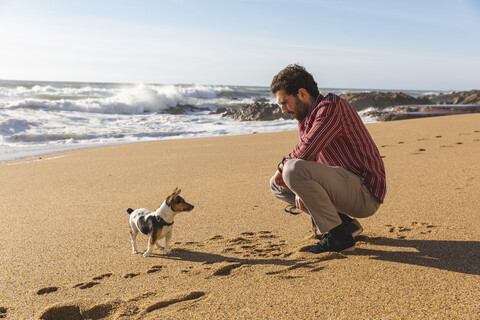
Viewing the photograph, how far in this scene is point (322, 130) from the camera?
2.71m

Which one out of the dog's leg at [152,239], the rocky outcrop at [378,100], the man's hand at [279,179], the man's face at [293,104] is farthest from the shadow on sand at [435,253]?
the rocky outcrop at [378,100]

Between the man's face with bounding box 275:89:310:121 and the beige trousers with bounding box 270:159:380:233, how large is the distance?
0.39 m

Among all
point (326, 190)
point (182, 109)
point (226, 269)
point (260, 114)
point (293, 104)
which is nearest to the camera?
point (226, 269)

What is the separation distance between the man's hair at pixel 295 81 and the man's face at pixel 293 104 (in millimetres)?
31

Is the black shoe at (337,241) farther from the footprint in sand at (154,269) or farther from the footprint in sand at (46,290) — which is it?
the footprint in sand at (46,290)

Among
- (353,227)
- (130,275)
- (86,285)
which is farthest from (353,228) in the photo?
(86,285)

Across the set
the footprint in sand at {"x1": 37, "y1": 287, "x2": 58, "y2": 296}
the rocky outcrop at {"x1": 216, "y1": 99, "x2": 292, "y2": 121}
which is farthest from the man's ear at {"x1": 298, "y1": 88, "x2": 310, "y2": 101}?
the rocky outcrop at {"x1": 216, "y1": 99, "x2": 292, "y2": 121}

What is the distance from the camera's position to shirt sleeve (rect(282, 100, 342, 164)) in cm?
271

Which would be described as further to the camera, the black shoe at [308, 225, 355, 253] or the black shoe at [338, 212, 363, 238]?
the black shoe at [338, 212, 363, 238]

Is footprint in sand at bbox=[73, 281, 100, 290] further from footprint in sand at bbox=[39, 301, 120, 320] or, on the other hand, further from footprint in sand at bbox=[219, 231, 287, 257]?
footprint in sand at bbox=[219, 231, 287, 257]

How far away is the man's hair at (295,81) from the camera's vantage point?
289 cm

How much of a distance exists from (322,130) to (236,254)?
1094 mm

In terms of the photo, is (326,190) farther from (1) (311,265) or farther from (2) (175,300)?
(2) (175,300)

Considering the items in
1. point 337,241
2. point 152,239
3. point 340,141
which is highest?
point 340,141
